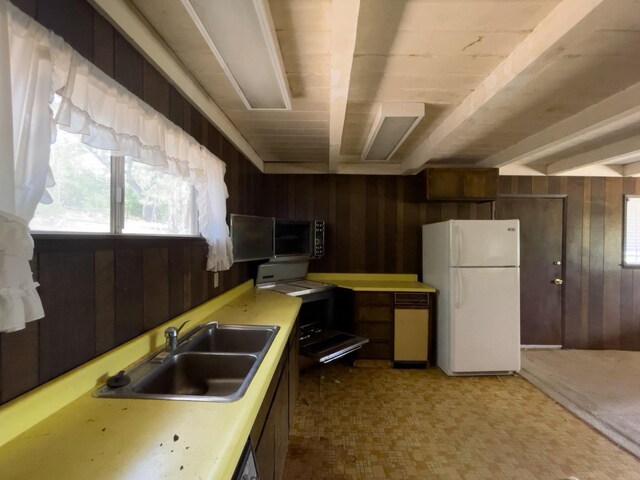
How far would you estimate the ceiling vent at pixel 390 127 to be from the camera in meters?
1.87

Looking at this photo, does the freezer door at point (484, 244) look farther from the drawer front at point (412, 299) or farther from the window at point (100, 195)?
the window at point (100, 195)

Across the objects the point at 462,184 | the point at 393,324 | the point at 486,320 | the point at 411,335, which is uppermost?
the point at 462,184

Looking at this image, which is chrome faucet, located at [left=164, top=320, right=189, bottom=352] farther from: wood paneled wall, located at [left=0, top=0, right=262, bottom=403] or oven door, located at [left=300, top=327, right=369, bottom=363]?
oven door, located at [left=300, top=327, right=369, bottom=363]

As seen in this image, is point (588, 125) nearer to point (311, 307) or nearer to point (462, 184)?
point (462, 184)

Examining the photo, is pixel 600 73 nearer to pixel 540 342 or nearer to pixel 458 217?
pixel 458 217

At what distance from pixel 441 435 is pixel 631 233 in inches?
137

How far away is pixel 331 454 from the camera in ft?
5.73

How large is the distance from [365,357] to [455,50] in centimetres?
265

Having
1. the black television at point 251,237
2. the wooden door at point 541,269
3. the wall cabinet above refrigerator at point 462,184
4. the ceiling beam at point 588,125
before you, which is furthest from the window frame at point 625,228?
the black television at point 251,237

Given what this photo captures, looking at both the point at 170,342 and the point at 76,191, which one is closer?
the point at 76,191

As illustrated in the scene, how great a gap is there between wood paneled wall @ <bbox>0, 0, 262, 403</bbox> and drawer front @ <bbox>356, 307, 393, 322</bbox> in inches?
71.1

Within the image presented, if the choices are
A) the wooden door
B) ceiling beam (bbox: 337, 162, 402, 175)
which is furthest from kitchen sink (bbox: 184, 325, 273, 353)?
the wooden door

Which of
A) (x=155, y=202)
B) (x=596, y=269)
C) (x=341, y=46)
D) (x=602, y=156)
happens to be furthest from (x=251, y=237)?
(x=596, y=269)

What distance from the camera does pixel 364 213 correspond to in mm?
3430
